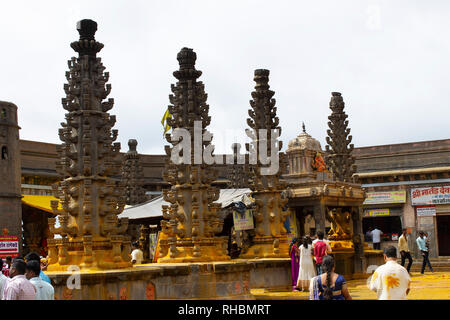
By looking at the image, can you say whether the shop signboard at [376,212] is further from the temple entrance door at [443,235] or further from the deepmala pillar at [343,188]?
the deepmala pillar at [343,188]

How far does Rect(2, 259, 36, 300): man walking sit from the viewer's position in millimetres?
7437

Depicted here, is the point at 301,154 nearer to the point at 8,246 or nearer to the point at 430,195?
the point at 430,195

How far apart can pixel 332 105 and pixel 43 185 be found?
15.3 metres

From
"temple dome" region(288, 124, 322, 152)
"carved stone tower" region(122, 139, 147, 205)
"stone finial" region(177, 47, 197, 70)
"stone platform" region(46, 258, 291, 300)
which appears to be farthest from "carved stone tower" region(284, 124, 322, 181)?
"stone finial" region(177, 47, 197, 70)

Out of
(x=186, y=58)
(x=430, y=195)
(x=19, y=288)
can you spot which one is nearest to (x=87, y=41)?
(x=186, y=58)

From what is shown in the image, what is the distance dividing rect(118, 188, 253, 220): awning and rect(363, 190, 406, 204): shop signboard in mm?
17352

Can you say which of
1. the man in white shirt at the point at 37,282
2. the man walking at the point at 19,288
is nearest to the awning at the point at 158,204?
the man in white shirt at the point at 37,282

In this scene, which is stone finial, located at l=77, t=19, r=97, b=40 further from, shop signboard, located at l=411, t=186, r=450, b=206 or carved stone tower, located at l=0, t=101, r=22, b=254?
shop signboard, located at l=411, t=186, r=450, b=206

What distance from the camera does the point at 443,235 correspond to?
35.6 m

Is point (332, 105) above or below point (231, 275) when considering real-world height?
above

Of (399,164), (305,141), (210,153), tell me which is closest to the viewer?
(210,153)

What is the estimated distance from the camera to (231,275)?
1403cm
